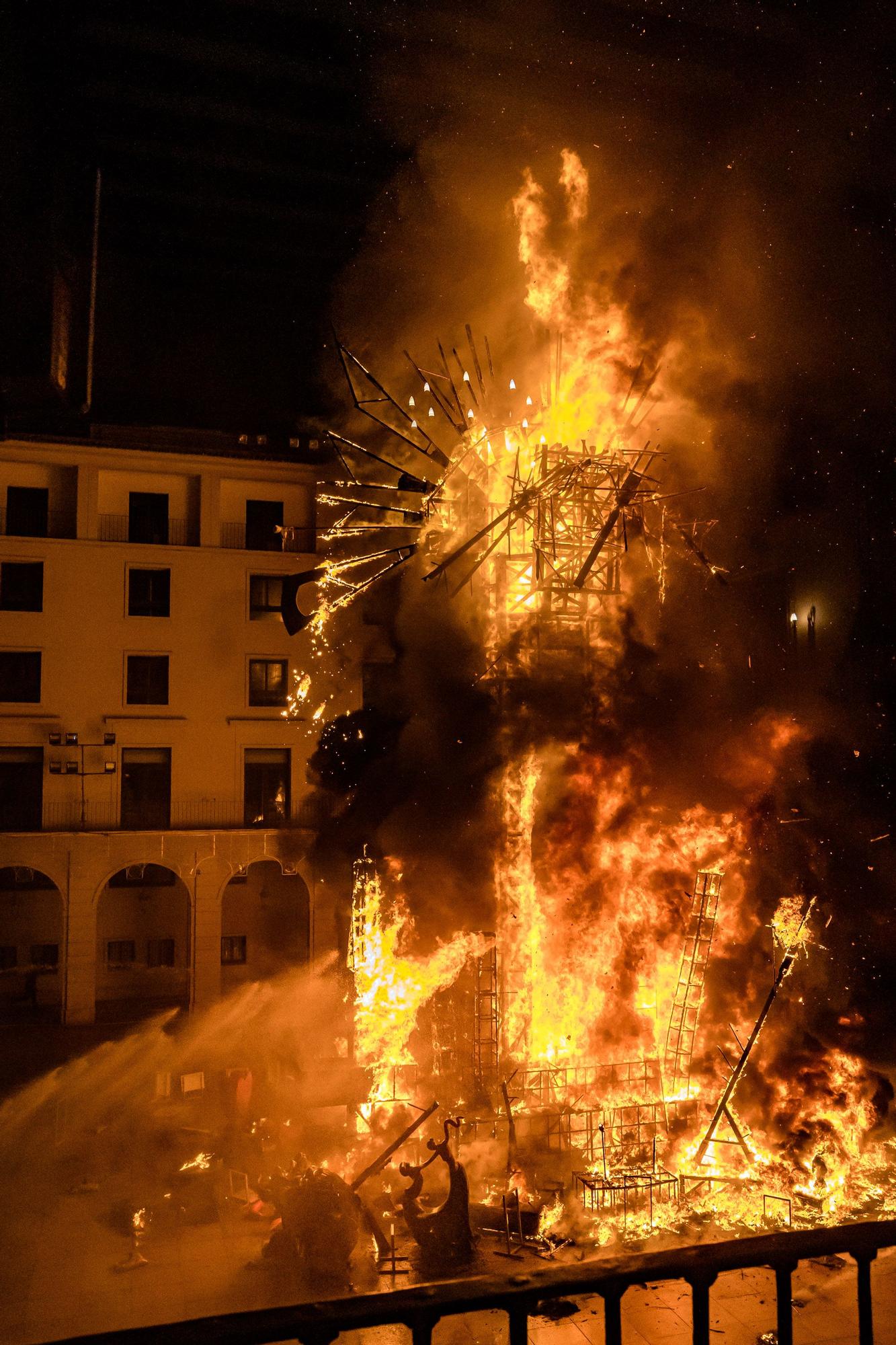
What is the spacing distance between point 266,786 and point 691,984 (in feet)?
42.3

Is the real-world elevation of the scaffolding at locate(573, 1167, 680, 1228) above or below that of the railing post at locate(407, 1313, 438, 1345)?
below

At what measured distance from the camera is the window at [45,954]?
69.4 ft

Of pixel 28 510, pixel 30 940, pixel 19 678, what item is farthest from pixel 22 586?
pixel 30 940

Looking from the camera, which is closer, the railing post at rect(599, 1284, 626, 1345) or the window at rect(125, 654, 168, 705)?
the railing post at rect(599, 1284, 626, 1345)

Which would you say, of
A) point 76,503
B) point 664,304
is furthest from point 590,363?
point 76,503

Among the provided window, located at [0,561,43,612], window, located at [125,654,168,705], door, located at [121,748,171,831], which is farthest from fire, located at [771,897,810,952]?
window, located at [0,561,43,612]

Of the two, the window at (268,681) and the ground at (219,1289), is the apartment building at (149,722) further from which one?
the ground at (219,1289)

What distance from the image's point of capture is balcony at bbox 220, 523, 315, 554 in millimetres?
22188

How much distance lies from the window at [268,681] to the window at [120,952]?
21.2ft

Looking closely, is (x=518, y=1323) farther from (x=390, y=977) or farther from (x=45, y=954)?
(x=45, y=954)

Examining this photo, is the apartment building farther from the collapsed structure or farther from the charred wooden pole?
the charred wooden pole

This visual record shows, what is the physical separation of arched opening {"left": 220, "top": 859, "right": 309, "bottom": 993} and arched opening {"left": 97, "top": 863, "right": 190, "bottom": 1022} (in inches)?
39.8

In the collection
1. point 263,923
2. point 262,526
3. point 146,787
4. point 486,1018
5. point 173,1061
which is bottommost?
point 173,1061

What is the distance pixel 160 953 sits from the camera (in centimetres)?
2205
